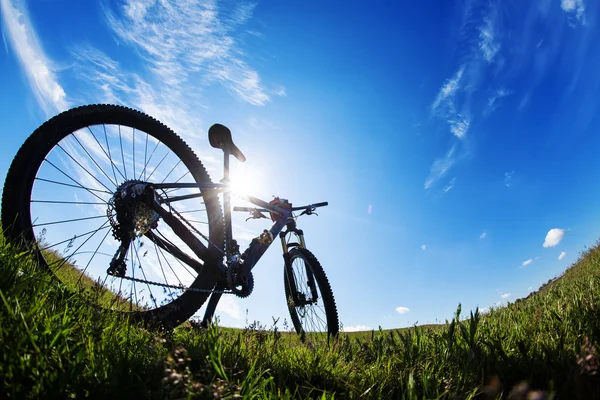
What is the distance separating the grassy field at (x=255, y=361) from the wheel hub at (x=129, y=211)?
1.11 metres

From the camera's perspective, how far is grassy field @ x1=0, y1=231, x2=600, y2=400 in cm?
→ 135

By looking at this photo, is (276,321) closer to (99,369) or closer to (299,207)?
(99,369)

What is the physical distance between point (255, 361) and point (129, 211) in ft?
7.58

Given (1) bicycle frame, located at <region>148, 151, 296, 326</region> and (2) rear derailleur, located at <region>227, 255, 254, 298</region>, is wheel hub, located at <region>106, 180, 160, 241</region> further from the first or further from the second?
(2) rear derailleur, located at <region>227, 255, 254, 298</region>

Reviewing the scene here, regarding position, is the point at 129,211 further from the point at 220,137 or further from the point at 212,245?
the point at 220,137

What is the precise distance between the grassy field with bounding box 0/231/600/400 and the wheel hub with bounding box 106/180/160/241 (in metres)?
1.11

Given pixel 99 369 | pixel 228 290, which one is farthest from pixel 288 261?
pixel 99 369

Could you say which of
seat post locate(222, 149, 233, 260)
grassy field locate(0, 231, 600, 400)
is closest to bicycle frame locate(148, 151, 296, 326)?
seat post locate(222, 149, 233, 260)

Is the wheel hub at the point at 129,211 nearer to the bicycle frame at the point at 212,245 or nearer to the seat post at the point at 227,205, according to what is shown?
the bicycle frame at the point at 212,245

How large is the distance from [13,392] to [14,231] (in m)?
2.45

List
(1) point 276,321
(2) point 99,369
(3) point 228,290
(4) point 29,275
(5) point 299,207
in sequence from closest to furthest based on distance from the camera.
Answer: (2) point 99,369 < (4) point 29,275 < (1) point 276,321 < (3) point 228,290 < (5) point 299,207

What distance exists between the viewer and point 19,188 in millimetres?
3121

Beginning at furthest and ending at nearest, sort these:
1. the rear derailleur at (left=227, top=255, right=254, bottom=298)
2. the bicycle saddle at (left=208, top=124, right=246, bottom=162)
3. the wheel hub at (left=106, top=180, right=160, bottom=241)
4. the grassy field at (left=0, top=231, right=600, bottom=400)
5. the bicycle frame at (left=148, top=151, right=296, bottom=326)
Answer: the bicycle saddle at (left=208, top=124, right=246, bottom=162)
the rear derailleur at (left=227, top=255, right=254, bottom=298)
the bicycle frame at (left=148, top=151, right=296, bottom=326)
the wheel hub at (left=106, top=180, right=160, bottom=241)
the grassy field at (left=0, top=231, right=600, bottom=400)

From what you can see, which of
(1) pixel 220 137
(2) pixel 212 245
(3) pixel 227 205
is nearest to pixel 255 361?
(2) pixel 212 245
